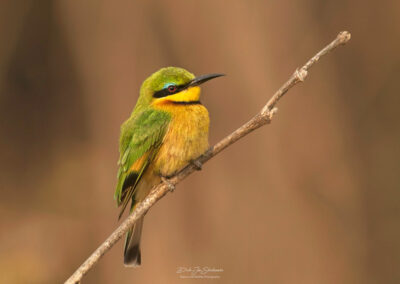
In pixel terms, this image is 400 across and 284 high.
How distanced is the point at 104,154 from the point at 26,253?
2.97 ft

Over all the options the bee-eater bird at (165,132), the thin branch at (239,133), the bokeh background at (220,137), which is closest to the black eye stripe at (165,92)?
the bee-eater bird at (165,132)

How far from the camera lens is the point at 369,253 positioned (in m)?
4.14

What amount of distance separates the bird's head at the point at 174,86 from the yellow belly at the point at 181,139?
0.04 m

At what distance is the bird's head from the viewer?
2584 mm

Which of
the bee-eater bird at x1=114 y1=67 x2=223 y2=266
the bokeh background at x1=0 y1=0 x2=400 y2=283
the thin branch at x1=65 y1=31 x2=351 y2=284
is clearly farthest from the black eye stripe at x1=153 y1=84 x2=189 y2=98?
the bokeh background at x1=0 y1=0 x2=400 y2=283

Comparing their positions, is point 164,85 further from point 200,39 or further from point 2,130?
point 2,130

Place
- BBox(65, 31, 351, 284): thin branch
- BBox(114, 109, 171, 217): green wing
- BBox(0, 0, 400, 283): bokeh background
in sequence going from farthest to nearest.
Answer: BBox(0, 0, 400, 283): bokeh background < BBox(114, 109, 171, 217): green wing < BBox(65, 31, 351, 284): thin branch

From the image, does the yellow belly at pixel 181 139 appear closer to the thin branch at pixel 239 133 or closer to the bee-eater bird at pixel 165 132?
the bee-eater bird at pixel 165 132

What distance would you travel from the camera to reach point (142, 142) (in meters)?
2.62

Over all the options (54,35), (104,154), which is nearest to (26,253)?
(104,154)

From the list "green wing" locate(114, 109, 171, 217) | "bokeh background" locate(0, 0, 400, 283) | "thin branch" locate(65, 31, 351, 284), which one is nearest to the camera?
"thin branch" locate(65, 31, 351, 284)

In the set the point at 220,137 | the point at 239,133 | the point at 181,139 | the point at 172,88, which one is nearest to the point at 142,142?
the point at 181,139

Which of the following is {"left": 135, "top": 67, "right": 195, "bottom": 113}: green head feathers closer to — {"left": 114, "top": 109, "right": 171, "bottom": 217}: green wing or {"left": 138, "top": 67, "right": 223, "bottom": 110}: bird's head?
{"left": 138, "top": 67, "right": 223, "bottom": 110}: bird's head

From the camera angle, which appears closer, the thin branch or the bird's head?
the thin branch
